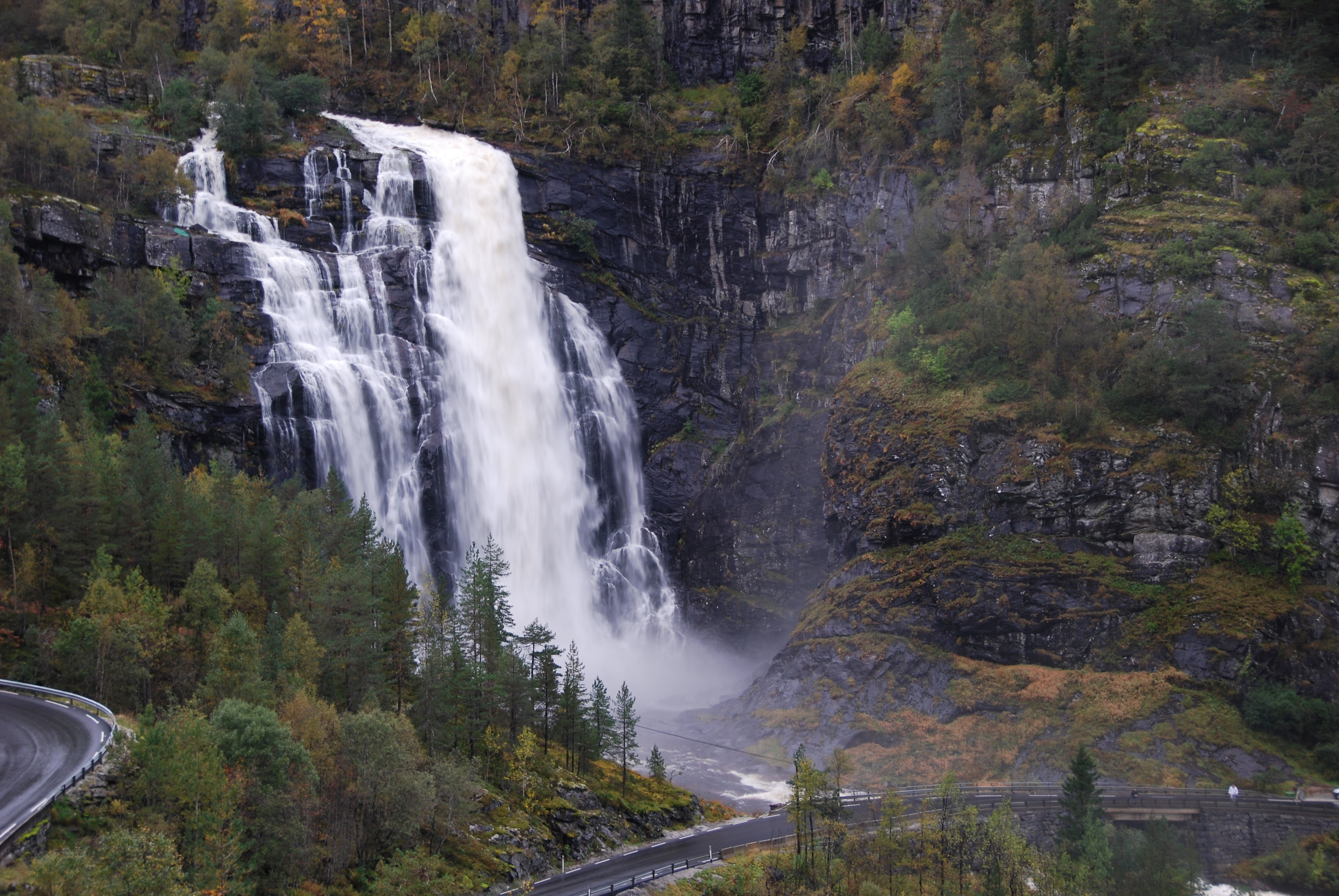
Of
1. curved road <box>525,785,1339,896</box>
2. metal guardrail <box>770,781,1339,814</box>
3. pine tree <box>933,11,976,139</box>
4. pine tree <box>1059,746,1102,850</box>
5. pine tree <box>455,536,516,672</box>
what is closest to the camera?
curved road <box>525,785,1339,896</box>

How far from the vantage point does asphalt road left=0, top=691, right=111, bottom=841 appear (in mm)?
23984

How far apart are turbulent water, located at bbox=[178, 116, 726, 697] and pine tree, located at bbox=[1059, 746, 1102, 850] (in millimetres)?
28557

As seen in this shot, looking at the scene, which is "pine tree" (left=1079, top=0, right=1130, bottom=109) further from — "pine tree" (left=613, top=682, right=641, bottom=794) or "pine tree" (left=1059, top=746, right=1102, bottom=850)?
"pine tree" (left=613, top=682, right=641, bottom=794)

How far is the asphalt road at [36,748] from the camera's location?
2398 cm

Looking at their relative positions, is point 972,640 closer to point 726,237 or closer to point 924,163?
point 924,163

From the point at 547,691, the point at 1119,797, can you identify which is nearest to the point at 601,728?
the point at 547,691

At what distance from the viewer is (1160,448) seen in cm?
5381

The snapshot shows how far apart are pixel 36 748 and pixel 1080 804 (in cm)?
3826

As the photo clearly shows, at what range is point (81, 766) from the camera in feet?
84.1

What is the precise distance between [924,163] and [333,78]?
5184 centimetres

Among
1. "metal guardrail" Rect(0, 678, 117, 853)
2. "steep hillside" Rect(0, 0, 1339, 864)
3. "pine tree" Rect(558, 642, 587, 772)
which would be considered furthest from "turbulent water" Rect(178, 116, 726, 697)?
"metal guardrail" Rect(0, 678, 117, 853)

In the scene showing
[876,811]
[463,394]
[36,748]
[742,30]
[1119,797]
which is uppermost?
[742,30]

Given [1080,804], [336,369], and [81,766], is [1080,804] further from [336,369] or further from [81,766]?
[336,369]

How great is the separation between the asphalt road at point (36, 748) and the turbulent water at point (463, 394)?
30.7 metres
